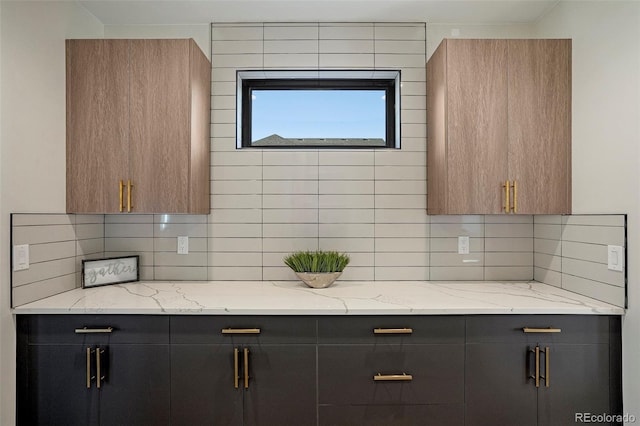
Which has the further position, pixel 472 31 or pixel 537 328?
pixel 472 31

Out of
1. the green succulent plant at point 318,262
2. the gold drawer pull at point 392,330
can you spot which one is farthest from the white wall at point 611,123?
the green succulent plant at point 318,262

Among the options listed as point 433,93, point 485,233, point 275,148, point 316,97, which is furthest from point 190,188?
point 485,233

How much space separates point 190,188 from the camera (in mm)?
2254

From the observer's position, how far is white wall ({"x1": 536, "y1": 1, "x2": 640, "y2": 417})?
5.85ft

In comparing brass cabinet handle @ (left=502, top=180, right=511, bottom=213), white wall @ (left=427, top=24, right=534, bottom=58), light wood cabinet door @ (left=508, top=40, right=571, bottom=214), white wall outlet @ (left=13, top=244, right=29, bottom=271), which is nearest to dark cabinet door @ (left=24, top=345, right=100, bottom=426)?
white wall outlet @ (left=13, top=244, right=29, bottom=271)

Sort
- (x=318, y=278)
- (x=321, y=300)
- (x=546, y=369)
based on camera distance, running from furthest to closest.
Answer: (x=318, y=278)
(x=321, y=300)
(x=546, y=369)

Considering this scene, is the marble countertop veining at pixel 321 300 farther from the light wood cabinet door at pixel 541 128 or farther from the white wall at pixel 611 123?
the light wood cabinet door at pixel 541 128

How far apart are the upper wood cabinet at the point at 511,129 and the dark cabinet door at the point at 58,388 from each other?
207cm

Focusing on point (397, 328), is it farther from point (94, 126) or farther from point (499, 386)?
point (94, 126)

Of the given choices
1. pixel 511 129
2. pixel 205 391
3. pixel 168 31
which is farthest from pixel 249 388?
pixel 168 31

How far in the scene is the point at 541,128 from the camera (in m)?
2.23

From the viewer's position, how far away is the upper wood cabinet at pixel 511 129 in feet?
7.30

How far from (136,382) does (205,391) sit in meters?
0.33

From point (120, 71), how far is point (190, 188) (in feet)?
2.47
